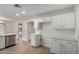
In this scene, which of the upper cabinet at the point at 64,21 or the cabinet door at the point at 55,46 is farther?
the cabinet door at the point at 55,46

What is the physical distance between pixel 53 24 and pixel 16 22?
4.63 feet

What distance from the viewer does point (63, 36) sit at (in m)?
2.25

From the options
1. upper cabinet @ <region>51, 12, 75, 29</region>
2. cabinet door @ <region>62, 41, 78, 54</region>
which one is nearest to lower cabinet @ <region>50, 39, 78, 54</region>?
cabinet door @ <region>62, 41, 78, 54</region>

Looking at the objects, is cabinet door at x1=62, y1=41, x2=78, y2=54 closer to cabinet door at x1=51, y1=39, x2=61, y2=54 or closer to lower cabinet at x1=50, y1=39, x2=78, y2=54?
lower cabinet at x1=50, y1=39, x2=78, y2=54

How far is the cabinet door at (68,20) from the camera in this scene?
6.77 ft

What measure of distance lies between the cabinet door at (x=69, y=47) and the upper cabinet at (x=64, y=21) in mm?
539

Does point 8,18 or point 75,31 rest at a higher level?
point 8,18

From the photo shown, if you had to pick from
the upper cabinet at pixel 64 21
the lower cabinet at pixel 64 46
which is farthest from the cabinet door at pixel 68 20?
the lower cabinet at pixel 64 46

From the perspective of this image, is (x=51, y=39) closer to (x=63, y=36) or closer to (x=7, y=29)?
(x=63, y=36)

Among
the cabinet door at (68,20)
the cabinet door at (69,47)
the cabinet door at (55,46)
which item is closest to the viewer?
the cabinet door at (69,47)

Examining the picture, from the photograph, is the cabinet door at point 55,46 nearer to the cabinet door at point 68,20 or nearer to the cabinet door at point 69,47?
the cabinet door at point 69,47

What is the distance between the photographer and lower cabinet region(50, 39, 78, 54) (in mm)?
1962
